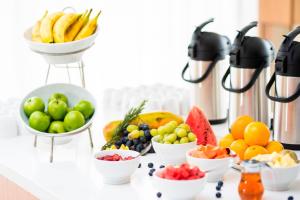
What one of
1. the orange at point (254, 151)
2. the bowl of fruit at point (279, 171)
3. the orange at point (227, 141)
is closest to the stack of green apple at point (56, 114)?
the orange at point (227, 141)

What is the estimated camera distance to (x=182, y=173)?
71.1 inches

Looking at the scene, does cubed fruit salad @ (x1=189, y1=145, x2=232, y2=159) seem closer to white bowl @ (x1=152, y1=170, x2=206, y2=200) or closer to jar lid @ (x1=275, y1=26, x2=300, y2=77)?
white bowl @ (x1=152, y1=170, x2=206, y2=200)

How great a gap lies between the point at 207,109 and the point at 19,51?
58.4 inches

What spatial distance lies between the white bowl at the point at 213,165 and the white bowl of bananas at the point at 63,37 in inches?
26.7

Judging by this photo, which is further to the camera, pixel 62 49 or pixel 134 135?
pixel 62 49

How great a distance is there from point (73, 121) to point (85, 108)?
0.29 ft

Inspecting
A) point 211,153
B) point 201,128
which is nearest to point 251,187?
point 211,153

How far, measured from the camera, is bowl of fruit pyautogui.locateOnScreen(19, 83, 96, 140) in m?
2.36

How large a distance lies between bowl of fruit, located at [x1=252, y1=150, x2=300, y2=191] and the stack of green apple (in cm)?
71

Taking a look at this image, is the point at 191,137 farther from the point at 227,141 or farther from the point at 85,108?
the point at 85,108

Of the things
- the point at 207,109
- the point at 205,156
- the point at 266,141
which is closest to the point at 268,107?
the point at 207,109

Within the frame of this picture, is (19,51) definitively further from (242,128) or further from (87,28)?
(242,128)

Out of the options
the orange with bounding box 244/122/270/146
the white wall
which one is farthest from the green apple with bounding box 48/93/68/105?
the white wall

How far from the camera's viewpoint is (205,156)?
6.45 feet
